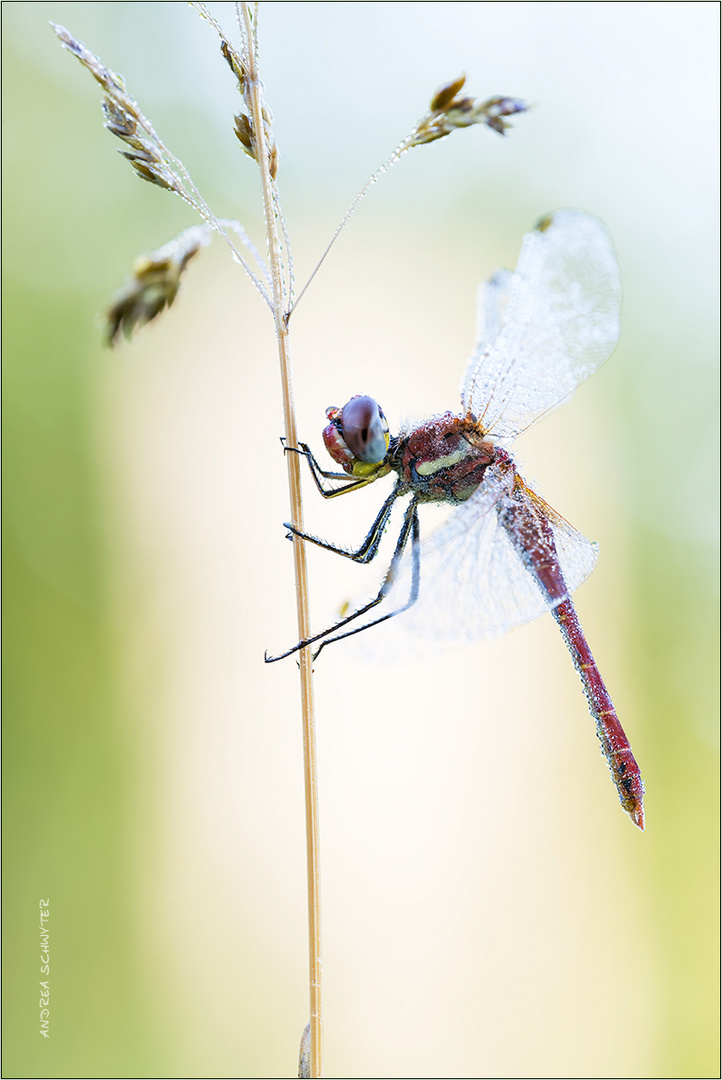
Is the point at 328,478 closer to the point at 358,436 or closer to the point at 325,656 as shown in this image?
the point at 358,436

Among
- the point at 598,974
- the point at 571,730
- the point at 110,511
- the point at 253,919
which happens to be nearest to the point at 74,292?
the point at 110,511

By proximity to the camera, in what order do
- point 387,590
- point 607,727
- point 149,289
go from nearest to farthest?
point 149,289, point 387,590, point 607,727

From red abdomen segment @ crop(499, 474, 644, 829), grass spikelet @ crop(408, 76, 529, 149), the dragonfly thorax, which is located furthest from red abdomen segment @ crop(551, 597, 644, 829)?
grass spikelet @ crop(408, 76, 529, 149)

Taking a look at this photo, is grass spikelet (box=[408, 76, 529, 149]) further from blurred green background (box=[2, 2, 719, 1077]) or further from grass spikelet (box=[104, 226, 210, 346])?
blurred green background (box=[2, 2, 719, 1077])

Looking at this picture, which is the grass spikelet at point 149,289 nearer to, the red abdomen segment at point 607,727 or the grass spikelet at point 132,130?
the grass spikelet at point 132,130

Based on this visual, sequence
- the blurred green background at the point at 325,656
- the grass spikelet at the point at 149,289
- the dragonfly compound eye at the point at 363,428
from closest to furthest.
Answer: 1. the grass spikelet at the point at 149,289
2. the dragonfly compound eye at the point at 363,428
3. the blurred green background at the point at 325,656

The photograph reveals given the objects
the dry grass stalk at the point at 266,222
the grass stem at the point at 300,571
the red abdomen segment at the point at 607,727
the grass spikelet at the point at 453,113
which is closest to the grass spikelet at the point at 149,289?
the dry grass stalk at the point at 266,222

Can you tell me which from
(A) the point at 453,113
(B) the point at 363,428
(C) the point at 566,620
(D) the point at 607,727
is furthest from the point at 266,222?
(D) the point at 607,727
